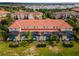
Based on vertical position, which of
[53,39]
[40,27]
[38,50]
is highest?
[40,27]

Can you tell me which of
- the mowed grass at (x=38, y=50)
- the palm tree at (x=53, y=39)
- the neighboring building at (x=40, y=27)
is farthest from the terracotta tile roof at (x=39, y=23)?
the mowed grass at (x=38, y=50)

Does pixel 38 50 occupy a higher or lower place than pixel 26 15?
lower

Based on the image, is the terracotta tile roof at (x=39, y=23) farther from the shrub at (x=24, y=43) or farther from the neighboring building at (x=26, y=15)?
the shrub at (x=24, y=43)

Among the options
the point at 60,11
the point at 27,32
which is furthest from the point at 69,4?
the point at 27,32

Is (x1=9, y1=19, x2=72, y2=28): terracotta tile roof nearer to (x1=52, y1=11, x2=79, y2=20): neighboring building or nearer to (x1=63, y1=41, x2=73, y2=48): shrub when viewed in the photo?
(x1=52, y1=11, x2=79, y2=20): neighboring building

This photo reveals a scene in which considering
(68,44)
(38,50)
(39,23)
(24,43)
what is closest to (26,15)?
(39,23)

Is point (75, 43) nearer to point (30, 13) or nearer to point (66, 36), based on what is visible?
point (66, 36)

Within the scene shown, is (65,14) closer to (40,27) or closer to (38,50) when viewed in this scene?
(40,27)
